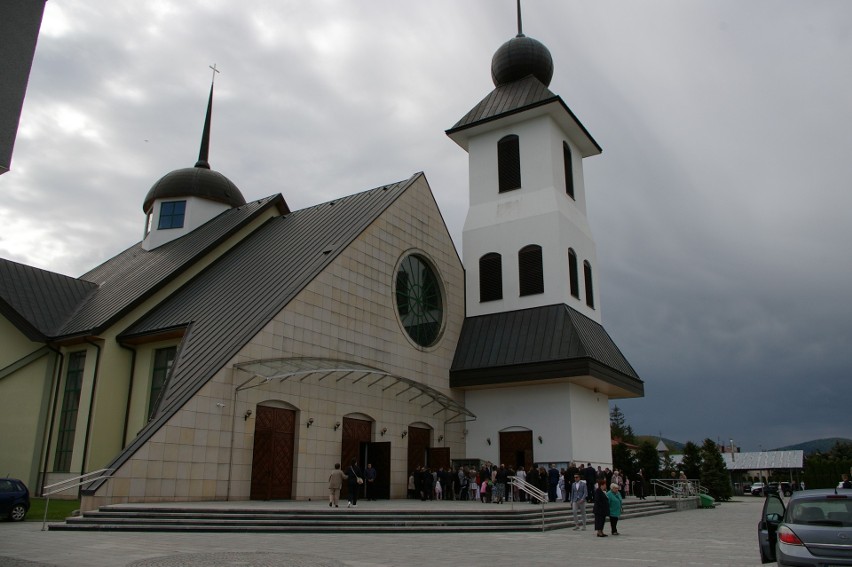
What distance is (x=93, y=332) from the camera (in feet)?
72.6

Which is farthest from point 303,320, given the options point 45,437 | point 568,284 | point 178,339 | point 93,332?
point 568,284

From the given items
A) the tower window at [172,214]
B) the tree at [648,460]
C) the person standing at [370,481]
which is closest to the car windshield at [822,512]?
the person standing at [370,481]

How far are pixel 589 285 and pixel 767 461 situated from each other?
61707 millimetres

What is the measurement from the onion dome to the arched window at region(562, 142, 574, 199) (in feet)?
53.6

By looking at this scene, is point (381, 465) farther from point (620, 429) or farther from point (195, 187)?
point (620, 429)

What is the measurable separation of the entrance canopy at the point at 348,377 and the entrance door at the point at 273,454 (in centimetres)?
112

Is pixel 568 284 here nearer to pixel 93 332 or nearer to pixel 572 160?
pixel 572 160

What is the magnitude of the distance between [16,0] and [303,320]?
44.3 feet

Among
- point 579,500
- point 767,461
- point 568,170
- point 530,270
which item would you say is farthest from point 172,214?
point 767,461

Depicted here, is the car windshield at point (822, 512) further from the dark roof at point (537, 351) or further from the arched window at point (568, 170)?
the arched window at point (568, 170)

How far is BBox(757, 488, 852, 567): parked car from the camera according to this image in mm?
7844

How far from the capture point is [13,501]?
15773mm

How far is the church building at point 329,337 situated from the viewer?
1902 cm

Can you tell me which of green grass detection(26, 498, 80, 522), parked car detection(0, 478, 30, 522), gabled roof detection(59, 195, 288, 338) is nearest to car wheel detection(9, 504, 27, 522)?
parked car detection(0, 478, 30, 522)
